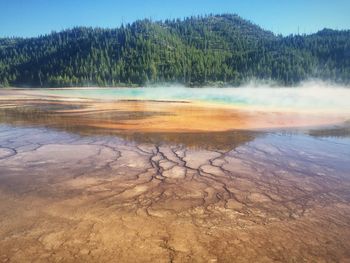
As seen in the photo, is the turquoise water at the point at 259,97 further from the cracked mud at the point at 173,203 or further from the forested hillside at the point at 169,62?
the cracked mud at the point at 173,203

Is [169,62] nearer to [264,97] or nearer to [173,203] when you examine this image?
[264,97]

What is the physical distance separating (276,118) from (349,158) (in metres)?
7.90

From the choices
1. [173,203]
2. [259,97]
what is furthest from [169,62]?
[173,203]

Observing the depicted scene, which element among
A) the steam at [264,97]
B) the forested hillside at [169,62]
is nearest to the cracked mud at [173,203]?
the steam at [264,97]

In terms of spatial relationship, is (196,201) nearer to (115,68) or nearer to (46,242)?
(46,242)

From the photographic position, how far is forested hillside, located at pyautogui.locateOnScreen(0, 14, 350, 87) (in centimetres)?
7719

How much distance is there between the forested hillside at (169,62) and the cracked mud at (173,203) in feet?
212

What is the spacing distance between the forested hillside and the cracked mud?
64580mm

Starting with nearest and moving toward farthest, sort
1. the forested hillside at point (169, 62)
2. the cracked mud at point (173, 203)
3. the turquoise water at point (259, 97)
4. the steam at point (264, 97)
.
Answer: the cracked mud at point (173, 203) < the steam at point (264, 97) < the turquoise water at point (259, 97) < the forested hillside at point (169, 62)

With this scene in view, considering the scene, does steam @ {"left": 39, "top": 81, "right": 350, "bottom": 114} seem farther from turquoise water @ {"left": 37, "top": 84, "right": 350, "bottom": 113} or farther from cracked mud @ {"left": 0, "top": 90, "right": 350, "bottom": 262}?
cracked mud @ {"left": 0, "top": 90, "right": 350, "bottom": 262}

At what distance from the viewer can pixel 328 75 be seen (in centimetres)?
7250

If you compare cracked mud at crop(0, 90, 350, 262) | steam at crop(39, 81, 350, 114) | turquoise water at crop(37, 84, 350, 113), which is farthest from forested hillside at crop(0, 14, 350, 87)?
cracked mud at crop(0, 90, 350, 262)

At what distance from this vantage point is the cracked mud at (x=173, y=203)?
4090 mm

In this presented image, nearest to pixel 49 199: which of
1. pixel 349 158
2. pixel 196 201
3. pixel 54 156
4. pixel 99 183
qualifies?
pixel 99 183
